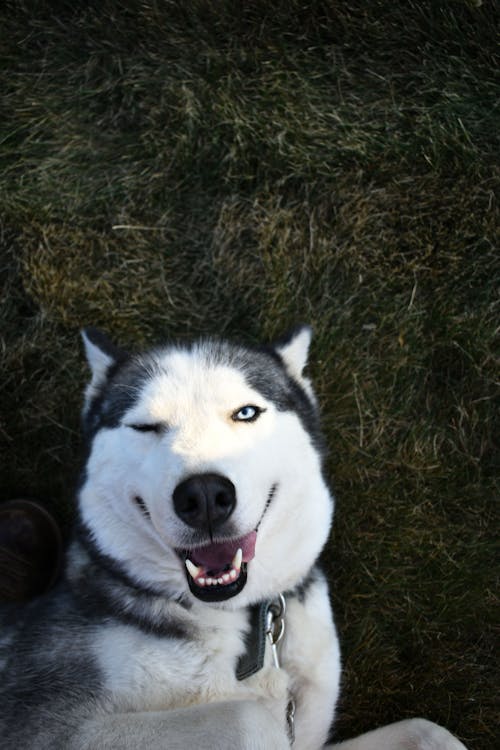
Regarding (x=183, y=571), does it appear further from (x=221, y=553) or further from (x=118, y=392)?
(x=118, y=392)

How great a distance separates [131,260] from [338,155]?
64.4 inches

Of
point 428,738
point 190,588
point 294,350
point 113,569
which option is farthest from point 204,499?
point 428,738

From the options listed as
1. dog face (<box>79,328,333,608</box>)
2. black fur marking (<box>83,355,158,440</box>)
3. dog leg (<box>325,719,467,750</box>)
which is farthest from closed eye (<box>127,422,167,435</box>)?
dog leg (<box>325,719,467,750</box>)

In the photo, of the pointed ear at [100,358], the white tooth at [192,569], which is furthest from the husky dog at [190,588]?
the pointed ear at [100,358]

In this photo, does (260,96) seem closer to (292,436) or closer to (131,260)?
(131,260)

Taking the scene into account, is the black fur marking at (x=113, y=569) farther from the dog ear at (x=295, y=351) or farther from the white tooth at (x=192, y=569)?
the dog ear at (x=295, y=351)

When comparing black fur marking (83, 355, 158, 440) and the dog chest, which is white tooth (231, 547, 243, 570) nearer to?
the dog chest

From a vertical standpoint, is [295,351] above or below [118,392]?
above

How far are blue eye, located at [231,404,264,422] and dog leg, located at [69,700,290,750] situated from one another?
1.20 m

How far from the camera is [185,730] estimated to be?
277cm

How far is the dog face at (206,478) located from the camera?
2896 millimetres

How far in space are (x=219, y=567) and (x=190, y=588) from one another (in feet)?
0.51

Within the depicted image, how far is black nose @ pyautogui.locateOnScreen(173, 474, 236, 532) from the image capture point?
9.25 ft

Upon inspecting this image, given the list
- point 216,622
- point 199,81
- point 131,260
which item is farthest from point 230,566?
point 199,81
